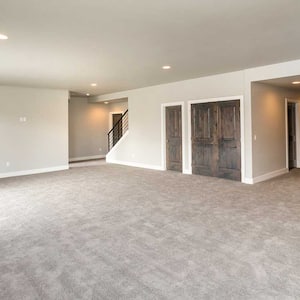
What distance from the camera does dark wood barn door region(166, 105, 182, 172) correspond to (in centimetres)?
799

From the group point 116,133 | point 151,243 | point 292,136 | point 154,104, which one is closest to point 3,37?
point 151,243

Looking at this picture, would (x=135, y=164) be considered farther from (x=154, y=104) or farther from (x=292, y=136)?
(x=292, y=136)

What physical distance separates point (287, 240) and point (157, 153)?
18.5ft

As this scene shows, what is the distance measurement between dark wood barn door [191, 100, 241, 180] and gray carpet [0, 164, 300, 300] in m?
1.03

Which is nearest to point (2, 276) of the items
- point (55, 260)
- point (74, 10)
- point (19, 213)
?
point (55, 260)

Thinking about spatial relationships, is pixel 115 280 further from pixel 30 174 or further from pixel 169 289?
pixel 30 174

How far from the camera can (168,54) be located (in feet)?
15.7

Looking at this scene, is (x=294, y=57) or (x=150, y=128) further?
(x=150, y=128)

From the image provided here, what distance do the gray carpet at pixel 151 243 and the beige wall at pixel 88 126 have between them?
5409 millimetres

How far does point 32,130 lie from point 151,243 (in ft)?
21.4

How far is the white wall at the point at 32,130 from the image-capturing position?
784 centimetres

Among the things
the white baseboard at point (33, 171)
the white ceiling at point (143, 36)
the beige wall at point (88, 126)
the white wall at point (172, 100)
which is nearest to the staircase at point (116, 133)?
the beige wall at point (88, 126)

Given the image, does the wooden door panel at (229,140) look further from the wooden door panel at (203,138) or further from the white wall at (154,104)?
the white wall at (154,104)

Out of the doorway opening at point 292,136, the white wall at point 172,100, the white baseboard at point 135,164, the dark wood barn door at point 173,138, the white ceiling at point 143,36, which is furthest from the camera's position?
the white baseboard at point 135,164
